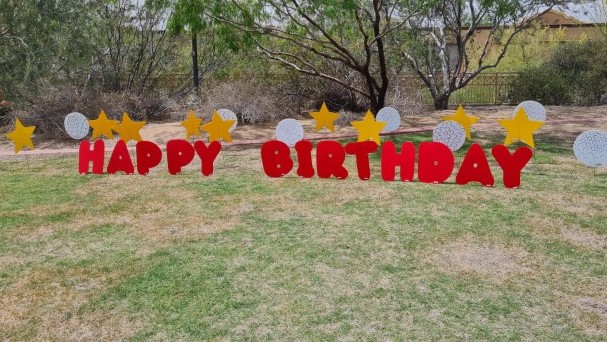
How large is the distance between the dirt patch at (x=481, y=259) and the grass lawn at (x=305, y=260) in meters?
0.02

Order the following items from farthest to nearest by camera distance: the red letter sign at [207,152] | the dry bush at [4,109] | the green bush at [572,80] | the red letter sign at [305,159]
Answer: the green bush at [572,80] < the dry bush at [4,109] < the red letter sign at [207,152] < the red letter sign at [305,159]

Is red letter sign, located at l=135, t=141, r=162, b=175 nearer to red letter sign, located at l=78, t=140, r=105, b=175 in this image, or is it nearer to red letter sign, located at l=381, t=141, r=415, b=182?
red letter sign, located at l=78, t=140, r=105, b=175

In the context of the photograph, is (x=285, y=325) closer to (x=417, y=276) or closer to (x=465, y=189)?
(x=417, y=276)

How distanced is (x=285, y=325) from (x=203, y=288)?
896 millimetres

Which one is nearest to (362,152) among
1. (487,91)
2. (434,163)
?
(434,163)

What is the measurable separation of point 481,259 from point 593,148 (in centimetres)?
314

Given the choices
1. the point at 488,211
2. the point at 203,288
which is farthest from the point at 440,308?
the point at 488,211

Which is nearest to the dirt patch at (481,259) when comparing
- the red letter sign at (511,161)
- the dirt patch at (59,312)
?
the red letter sign at (511,161)

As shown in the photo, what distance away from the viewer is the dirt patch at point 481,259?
483 cm

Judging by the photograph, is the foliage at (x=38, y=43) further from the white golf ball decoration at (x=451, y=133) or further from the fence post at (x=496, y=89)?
the fence post at (x=496, y=89)

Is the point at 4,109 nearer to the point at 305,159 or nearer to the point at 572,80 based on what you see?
the point at 305,159

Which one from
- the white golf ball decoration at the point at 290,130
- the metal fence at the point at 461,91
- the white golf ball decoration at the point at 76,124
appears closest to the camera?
the white golf ball decoration at the point at 290,130

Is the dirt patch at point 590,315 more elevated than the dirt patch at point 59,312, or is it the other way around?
the dirt patch at point 59,312

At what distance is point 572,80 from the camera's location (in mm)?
18859
